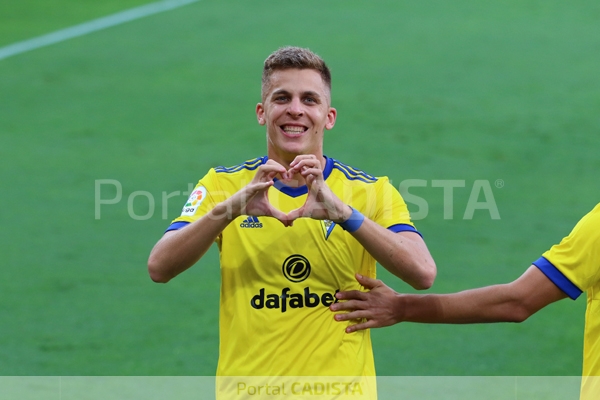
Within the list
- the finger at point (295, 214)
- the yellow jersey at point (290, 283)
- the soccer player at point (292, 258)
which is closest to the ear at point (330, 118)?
the soccer player at point (292, 258)

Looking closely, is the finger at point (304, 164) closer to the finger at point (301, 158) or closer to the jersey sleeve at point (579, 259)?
the finger at point (301, 158)

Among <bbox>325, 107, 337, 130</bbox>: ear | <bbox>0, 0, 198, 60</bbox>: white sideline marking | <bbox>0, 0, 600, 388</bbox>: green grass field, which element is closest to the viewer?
<bbox>325, 107, 337, 130</bbox>: ear

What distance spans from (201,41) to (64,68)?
2.11m

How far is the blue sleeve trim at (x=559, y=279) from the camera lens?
3.71 metres

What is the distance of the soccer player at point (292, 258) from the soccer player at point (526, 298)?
0.11 m

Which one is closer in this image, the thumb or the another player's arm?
the another player's arm

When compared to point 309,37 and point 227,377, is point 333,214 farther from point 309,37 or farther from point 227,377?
point 309,37

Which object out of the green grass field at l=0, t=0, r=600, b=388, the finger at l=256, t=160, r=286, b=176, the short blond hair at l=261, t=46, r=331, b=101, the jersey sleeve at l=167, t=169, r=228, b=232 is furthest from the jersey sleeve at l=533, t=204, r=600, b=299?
the green grass field at l=0, t=0, r=600, b=388

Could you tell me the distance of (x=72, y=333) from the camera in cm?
786

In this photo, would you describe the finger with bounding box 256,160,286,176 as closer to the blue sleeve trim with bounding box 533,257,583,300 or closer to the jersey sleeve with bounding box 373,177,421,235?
the jersey sleeve with bounding box 373,177,421,235

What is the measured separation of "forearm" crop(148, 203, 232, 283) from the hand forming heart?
0.08 m

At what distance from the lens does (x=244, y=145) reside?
36.9ft

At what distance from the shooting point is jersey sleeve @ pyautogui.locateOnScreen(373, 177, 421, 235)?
13.4 ft

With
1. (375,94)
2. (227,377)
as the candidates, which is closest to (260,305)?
(227,377)
